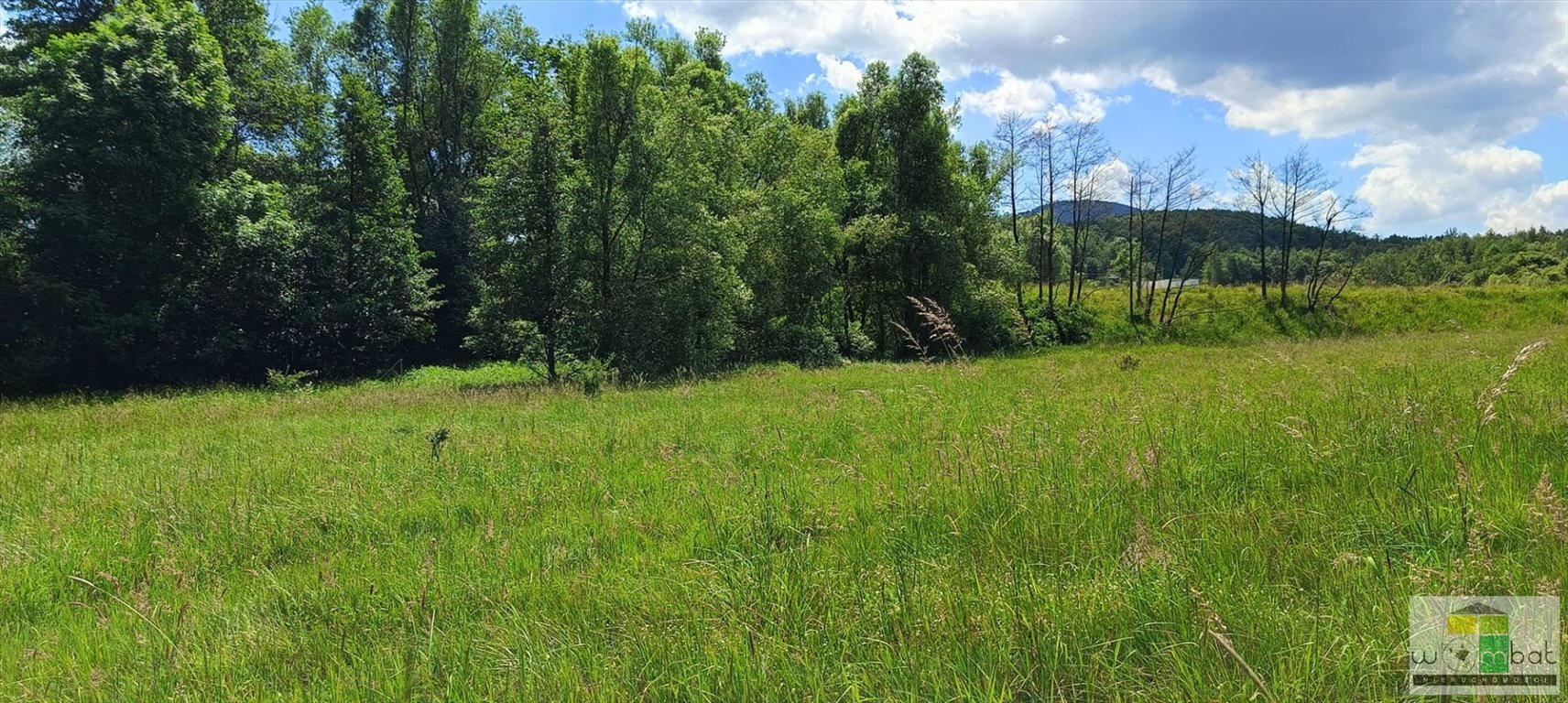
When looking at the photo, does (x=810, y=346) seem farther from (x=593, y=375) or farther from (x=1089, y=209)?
(x=1089, y=209)

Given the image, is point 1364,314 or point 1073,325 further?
point 1364,314

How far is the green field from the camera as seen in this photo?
84.1 inches

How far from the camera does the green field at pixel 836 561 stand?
2.14m

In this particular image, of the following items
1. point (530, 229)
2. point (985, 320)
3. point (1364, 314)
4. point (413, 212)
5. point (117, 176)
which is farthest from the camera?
point (1364, 314)

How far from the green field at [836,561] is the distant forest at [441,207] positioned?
25.1 feet

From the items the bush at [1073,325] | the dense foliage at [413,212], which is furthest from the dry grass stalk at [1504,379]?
the bush at [1073,325]

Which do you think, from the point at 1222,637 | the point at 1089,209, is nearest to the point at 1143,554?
the point at 1222,637

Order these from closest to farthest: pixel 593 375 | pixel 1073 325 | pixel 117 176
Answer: pixel 593 375 → pixel 117 176 → pixel 1073 325

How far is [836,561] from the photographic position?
122 inches

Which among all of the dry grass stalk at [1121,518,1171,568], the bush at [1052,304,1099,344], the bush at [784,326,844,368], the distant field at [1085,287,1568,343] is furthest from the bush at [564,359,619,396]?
the distant field at [1085,287,1568,343]

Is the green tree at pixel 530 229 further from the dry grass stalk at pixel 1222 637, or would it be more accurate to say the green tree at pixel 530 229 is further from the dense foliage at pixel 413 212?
the dry grass stalk at pixel 1222 637

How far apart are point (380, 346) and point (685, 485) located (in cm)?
2809

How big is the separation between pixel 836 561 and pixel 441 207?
37.4 metres

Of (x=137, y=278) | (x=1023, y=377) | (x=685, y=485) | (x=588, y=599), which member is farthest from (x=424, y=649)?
(x=137, y=278)
